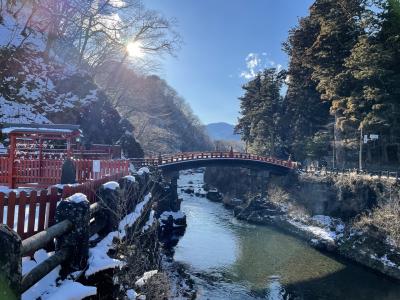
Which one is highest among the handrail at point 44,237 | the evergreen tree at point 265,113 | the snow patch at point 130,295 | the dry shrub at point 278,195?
the evergreen tree at point 265,113

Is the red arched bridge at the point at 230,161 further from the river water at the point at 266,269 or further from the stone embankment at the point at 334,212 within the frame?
the river water at the point at 266,269

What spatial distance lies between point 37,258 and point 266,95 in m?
55.7

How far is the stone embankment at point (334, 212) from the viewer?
27.2 meters

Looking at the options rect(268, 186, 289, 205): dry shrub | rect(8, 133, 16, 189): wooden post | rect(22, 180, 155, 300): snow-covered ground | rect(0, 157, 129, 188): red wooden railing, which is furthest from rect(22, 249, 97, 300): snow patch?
rect(268, 186, 289, 205): dry shrub

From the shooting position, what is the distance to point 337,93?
3966cm

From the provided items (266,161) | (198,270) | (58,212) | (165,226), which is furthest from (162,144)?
(58,212)

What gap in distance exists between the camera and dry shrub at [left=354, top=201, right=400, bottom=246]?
87.0 feet

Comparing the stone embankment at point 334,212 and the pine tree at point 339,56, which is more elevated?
the pine tree at point 339,56

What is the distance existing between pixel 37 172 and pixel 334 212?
27605 millimetres

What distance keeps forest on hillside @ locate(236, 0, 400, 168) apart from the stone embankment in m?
4.77

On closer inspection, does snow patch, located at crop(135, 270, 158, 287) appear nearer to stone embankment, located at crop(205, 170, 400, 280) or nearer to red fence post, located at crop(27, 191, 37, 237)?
red fence post, located at crop(27, 191, 37, 237)

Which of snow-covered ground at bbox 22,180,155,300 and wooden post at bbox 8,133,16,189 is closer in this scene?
snow-covered ground at bbox 22,180,155,300

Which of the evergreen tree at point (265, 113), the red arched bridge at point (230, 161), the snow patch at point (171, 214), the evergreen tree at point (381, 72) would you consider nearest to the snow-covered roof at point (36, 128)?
the snow patch at point (171, 214)

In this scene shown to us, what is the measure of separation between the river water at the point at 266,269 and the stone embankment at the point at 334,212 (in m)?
1.37
